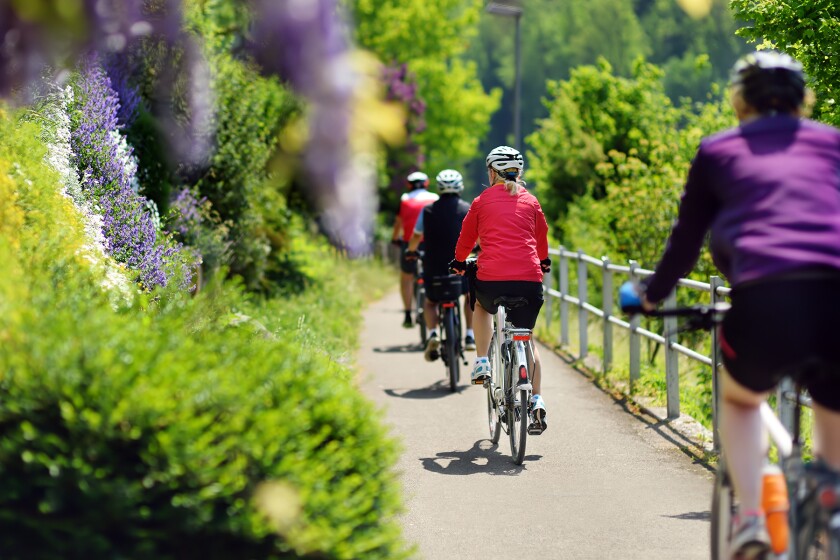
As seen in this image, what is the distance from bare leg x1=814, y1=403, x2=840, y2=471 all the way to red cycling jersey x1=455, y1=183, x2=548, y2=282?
15.4 feet

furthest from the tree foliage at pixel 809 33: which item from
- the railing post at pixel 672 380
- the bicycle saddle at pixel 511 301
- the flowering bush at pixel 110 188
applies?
the flowering bush at pixel 110 188

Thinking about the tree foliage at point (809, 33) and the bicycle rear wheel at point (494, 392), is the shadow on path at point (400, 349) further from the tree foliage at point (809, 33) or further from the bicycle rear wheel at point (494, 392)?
the tree foliage at point (809, 33)

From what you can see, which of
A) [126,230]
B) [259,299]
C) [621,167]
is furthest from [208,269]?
[621,167]

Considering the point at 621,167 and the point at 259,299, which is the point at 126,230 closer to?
the point at 259,299

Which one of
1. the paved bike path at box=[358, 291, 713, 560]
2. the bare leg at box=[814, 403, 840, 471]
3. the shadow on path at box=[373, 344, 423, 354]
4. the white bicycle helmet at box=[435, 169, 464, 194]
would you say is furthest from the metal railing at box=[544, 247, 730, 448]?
the bare leg at box=[814, 403, 840, 471]

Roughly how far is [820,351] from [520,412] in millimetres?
4560

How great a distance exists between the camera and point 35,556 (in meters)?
4.04

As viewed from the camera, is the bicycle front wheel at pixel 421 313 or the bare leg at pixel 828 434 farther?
the bicycle front wheel at pixel 421 313

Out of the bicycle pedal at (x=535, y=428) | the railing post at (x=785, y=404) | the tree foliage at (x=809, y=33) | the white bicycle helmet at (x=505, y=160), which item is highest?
the tree foliage at (x=809, y=33)

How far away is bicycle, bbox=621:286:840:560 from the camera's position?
3.49 m

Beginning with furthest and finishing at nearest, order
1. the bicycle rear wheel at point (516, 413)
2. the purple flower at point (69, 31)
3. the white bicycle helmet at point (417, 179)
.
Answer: the white bicycle helmet at point (417, 179) → the bicycle rear wheel at point (516, 413) → the purple flower at point (69, 31)

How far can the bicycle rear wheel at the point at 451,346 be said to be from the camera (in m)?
11.6

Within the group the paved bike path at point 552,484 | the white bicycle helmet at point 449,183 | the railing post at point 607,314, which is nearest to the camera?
the paved bike path at point 552,484

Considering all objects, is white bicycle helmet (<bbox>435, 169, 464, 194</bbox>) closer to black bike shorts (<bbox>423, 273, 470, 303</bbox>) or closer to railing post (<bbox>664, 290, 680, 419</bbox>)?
black bike shorts (<bbox>423, 273, 470, 303</bbox>)
